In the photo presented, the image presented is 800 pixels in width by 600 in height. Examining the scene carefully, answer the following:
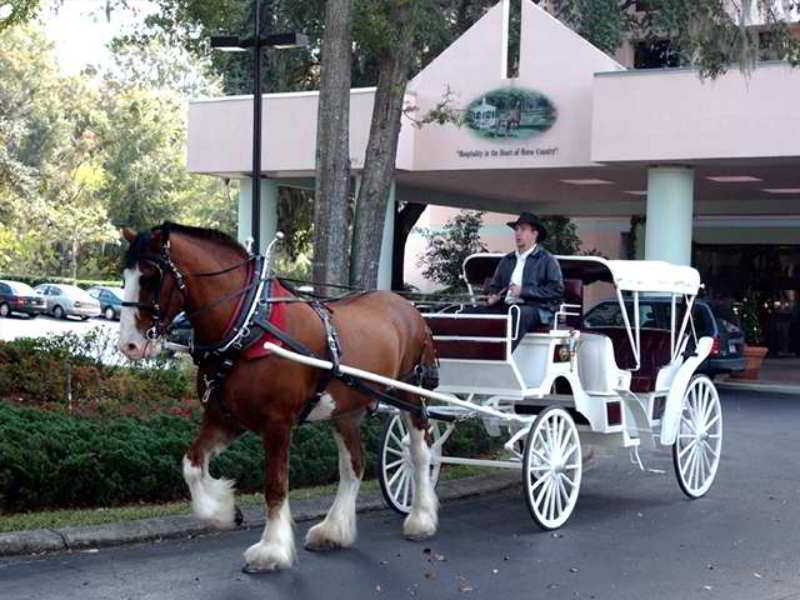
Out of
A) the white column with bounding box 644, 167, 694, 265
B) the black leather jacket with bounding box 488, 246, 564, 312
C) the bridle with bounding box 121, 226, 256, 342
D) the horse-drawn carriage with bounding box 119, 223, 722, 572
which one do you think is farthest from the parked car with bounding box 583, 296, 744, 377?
the bridle with bounding box 121, 226, 256, 342

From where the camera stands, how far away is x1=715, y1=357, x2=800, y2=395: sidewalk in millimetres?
22681

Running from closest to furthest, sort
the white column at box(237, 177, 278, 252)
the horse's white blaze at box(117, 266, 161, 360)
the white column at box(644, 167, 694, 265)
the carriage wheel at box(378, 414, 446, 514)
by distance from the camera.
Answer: the horse's white blaze at box(117, 266, 161, 360)
the carriage wheel at box(378, 414, 446, 514)
the white column at box(644, 167, 694, 265)
the white column at box(237, 177, 278, 252)

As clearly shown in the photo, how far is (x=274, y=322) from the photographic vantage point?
24.9 ft

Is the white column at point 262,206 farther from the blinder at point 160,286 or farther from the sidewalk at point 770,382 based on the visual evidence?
the blinder at point 160,286

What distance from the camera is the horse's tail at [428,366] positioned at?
9.02 meters

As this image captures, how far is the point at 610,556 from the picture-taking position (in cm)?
841

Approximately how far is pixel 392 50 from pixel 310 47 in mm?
15176

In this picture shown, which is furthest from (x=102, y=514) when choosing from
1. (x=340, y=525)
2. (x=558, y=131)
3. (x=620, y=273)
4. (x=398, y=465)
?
(x=558, y=131)

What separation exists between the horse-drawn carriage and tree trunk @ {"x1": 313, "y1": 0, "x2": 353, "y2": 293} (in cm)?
217

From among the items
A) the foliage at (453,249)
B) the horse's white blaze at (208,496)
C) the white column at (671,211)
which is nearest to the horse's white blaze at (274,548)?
the horse's white blaze at (208,496)

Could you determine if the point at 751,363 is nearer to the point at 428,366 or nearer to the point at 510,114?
the point at 510,114

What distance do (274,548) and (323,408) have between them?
1.03m

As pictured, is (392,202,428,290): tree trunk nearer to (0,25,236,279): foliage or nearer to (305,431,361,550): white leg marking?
(0,25,236,279): foliage

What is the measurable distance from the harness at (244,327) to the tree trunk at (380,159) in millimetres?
5435
